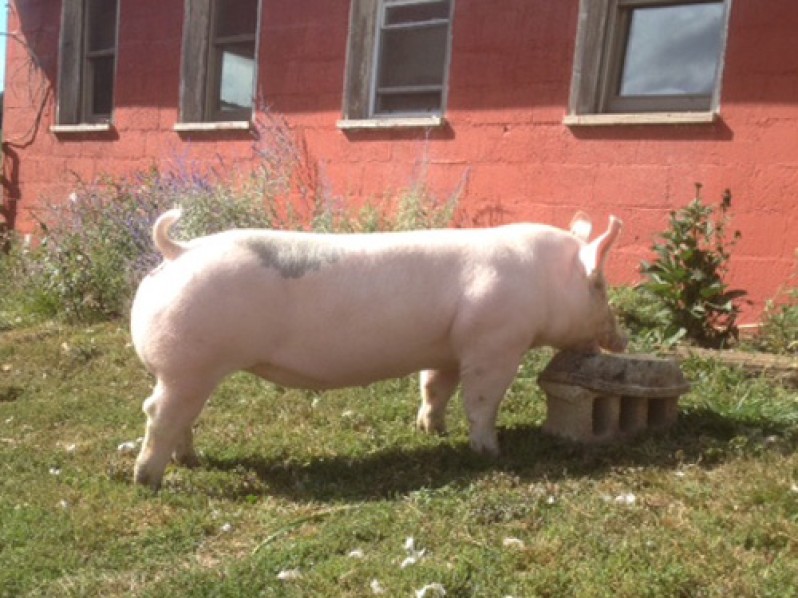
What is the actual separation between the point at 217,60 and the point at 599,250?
6.96m

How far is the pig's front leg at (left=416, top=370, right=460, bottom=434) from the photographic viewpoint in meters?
4.69

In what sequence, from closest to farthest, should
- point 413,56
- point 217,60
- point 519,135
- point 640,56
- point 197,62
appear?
point 640,56, point 519,135, point 413,56, point 197,62, point 217,60

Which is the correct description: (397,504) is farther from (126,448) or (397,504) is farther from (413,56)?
(413,56)

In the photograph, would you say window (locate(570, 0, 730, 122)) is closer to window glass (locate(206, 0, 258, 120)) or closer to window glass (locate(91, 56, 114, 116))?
window glass (locate(206, 0, 258, 120))

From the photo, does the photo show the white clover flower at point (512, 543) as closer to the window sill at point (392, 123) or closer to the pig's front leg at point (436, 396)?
the pig's front leg at point (436, 396)

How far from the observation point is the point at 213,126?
9.79 metres

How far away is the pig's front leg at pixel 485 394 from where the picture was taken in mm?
4297

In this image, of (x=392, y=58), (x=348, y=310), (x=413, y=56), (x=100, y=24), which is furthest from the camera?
(x=100, y=24)

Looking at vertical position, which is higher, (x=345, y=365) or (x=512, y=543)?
(x=345, y=365)

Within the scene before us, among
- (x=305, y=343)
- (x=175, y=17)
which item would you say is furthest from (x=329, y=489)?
(x=175, y=17)

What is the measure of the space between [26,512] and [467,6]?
5.55 meters

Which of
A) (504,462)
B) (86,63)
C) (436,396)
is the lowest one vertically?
(504,462)

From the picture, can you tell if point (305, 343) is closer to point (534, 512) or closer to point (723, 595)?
point (534, 512)

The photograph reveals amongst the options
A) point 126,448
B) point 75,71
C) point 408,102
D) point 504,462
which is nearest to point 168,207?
point 408,102
